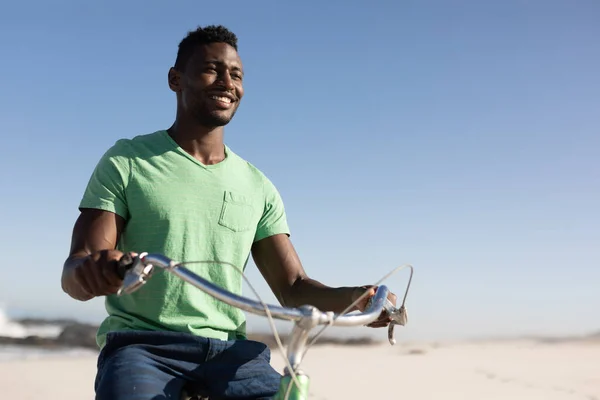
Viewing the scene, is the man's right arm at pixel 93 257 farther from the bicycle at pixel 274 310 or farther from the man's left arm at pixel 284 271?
the man's left arm at pixel 284 271

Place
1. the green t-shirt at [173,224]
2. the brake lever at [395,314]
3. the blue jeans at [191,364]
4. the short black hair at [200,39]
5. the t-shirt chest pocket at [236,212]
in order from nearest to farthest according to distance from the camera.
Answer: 1. the blue jeans at [191,364]
2. the brake lever at [395,314]
3. the green t-shirt at [173,224]
4. the t-shirt chest pocket at [236,212]
5. the short black hair at [200,39]

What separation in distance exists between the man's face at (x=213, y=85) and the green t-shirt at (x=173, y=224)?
22 cm

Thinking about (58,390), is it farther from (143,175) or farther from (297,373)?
(297,373)

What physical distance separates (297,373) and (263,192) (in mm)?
1548

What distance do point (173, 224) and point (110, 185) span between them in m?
0.33

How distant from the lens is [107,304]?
3.15m

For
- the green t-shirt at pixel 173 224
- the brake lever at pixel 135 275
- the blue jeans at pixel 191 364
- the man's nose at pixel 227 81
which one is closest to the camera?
the brake lever at pixel 135 275

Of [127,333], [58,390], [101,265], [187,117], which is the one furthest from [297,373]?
[58,390]

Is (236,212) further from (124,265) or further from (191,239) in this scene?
(124,265)

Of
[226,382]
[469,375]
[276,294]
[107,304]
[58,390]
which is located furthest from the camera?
[469,375]

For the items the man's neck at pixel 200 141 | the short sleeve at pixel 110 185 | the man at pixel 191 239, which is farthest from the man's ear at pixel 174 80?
the short sleeve at pixel 110 185

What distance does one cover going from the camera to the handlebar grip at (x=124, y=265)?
2154mm

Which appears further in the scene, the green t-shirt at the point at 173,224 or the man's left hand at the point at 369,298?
the green t-shirt at the point at 173,224

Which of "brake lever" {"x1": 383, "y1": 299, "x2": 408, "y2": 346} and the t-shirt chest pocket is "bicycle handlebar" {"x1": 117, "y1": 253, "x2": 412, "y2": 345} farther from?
the t-shirt chest pocket
